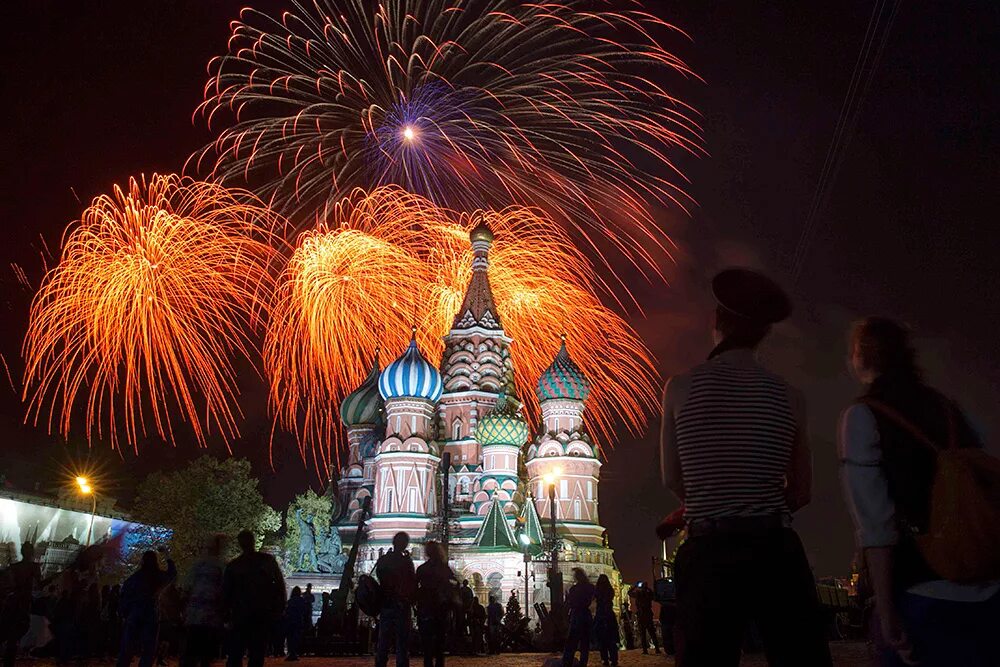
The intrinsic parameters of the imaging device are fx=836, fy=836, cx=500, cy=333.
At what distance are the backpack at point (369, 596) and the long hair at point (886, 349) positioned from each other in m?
7.06

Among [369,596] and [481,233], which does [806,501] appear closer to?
[369,596]

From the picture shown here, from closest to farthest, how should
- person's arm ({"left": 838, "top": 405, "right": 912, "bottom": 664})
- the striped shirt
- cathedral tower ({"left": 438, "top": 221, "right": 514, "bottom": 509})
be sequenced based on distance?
person's arm ({"left": 838, "top": 405, "right": 912, "bottom": 664})
the striped shirt
cathedral tower ({"left": 438, "top": 221, "right": 514, "bottom": 509})

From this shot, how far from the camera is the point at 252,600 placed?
8516 millimetres

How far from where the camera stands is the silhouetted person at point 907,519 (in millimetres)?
3092

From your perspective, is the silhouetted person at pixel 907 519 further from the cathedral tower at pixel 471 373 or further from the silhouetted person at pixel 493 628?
the cathedral tower at pixel 471 373

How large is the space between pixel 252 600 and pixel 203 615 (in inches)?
24.5

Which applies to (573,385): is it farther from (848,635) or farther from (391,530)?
(848,635)

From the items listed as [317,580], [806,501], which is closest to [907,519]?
[806,501]

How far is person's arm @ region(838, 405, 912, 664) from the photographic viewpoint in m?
3.23

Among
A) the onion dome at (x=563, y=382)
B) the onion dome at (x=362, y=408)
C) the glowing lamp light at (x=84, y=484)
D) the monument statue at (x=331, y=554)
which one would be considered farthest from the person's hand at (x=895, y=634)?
the onion dome at (x=362, y=408)

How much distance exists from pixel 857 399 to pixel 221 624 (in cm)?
731

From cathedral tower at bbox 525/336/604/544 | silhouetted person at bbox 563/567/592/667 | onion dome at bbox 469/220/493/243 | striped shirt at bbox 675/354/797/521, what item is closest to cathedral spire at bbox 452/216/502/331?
onion dome at bbox 469/220/493/243

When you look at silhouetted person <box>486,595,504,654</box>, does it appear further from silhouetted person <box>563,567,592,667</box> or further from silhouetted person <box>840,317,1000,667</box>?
silhouetted person <box>840,317,1000,667</box>

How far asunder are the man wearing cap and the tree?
5379cm
